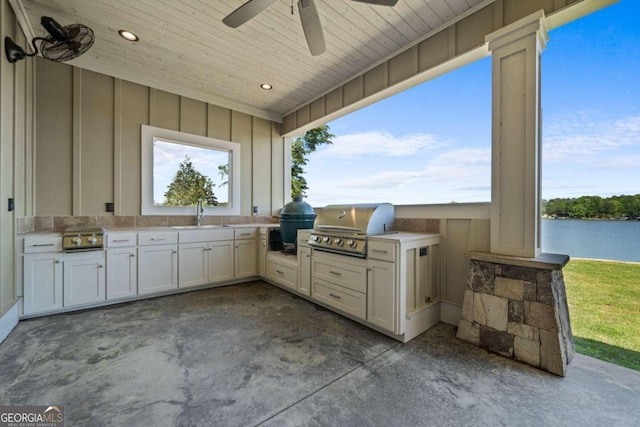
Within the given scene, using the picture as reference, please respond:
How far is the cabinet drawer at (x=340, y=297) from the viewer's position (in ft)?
8.14

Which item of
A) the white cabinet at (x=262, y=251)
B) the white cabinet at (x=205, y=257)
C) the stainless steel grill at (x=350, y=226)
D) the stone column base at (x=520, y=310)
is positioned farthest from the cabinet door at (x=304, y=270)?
the stone column base at (x=520, y=310)

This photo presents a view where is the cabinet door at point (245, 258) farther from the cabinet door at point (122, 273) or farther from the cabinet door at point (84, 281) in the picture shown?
the cabinet door at point (84, 281)

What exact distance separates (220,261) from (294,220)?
1278mm

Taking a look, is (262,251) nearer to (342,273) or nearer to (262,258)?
(262,258)

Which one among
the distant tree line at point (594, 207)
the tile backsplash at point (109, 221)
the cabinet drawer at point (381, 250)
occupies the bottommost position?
the cabinet drawer at point (381, 250)

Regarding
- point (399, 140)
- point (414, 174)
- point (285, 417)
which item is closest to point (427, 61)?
point (399, 140)

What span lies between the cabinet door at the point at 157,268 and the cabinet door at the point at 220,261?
18.1 inches

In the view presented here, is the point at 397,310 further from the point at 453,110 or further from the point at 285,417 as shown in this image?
the point at 453,110

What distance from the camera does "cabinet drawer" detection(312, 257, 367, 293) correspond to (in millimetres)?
2486

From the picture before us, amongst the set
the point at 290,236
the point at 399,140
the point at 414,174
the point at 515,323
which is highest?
the point at 399,140

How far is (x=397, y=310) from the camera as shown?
2191 mm

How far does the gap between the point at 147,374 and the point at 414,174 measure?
3.14 meters

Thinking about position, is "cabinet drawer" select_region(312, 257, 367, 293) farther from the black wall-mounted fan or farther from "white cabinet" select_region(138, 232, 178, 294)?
the black wall-mounted fan

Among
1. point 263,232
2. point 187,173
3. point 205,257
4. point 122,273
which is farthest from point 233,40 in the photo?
point 122,273
